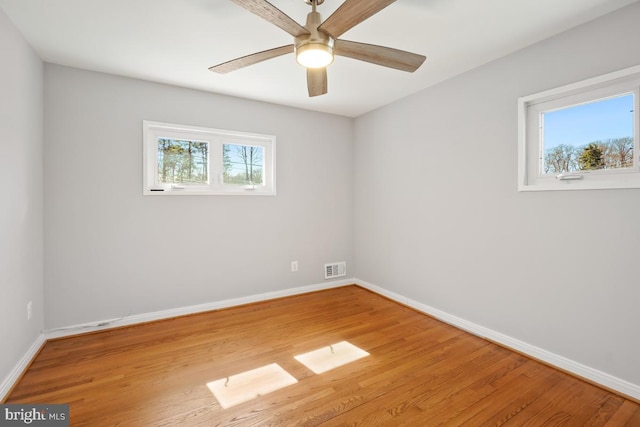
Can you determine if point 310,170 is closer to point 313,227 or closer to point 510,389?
point 313,227

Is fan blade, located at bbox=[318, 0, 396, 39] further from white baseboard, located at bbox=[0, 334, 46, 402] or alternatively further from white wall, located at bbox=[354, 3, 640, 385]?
white baseboard, located at bbox=[0, 334, 46, 402]

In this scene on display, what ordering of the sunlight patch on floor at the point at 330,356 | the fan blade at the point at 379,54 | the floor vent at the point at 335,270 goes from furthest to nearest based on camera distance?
the floor vent at the point at 335,270 < the sunlight patch on floor at the point at 330,356 < the fan blade at the point at 379,54

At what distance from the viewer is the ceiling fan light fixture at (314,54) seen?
1612 millimetres

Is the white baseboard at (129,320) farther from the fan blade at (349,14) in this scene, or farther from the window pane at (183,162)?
the fan blade at (349,14)

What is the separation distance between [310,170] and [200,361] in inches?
98.7

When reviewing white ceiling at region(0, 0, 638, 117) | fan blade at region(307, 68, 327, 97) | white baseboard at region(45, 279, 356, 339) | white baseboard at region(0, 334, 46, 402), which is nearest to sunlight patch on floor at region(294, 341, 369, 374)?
white baseboard at region(45, 279, 356, 339)

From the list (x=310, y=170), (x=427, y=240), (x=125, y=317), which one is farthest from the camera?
(x=310, y=170)

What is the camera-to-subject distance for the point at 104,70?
2.66 meters

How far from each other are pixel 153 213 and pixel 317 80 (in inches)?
82.9

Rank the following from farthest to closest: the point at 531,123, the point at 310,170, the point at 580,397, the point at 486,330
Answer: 1. the point at 310,170
2. the point at 486,330
3. the point at 531,123
4. the point at 580,397

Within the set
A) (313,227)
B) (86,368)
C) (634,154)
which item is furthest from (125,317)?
(634,154)

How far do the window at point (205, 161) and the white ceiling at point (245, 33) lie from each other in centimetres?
55

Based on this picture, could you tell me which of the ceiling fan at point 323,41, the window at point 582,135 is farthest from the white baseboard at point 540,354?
the ceiling fan at point 323,41

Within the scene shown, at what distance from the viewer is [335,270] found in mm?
4109
